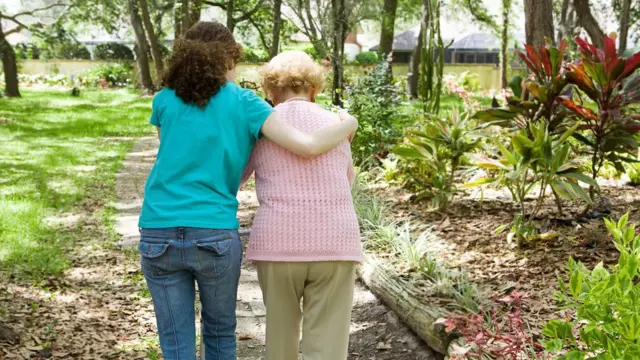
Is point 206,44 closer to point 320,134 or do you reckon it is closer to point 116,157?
point 320,134

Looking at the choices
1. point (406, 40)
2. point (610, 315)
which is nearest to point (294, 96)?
point (610, 315)

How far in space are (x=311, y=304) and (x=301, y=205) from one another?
1.31ft

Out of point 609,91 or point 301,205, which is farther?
point 609,91

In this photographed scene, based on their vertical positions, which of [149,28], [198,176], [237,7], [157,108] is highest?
[237,7]

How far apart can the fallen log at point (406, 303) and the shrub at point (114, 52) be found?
3483 cm

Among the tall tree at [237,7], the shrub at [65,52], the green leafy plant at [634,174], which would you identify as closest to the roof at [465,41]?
the shrub at [65,52]

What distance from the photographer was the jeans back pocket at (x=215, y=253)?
265cm

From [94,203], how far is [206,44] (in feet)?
19.1

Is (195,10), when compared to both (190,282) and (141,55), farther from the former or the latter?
(190,282)

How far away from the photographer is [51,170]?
10.1 m

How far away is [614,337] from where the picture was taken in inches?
90.5

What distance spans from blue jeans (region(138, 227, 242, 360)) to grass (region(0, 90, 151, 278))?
289 centimetres

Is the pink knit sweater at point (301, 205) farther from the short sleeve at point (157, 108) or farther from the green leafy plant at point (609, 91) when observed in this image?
the green leafy plant at point (609, 91)

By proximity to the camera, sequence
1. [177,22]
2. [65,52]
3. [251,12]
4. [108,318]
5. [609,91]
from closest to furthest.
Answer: [108,318], [609,91], [251,12], [177,22], [65,52]
